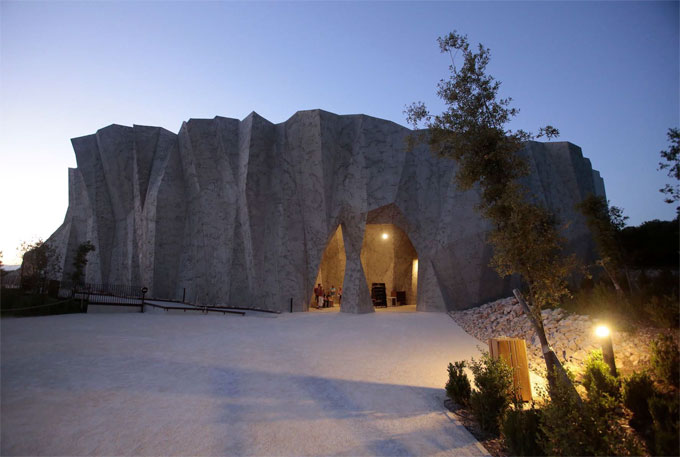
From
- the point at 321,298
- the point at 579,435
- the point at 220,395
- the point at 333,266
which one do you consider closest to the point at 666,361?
the point at 579,435

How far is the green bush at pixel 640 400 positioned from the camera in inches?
197

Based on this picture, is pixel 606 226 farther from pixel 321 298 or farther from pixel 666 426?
pixel 321 298

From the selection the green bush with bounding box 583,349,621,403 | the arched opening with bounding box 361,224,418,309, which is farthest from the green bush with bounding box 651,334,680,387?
the arched opening with bounding box 361,224,418,309

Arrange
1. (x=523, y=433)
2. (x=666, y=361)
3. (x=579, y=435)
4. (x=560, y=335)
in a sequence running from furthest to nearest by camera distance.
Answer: (x=560, y=335)
(x=666, y=361)
(x=523, y=433)
(x=579, y=435)

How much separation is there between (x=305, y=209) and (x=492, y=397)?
1776cm

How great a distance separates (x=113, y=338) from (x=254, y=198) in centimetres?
1306

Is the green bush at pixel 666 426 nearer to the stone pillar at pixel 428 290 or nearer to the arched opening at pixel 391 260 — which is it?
the stone pillar at pixel 428 290

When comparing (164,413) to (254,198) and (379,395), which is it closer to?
(379,395)

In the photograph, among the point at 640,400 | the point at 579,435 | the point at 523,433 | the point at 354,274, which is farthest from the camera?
the point at 354,274

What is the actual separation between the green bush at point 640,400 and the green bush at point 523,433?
201 centimetres

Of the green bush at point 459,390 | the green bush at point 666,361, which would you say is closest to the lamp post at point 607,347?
the green bush at point 666,361

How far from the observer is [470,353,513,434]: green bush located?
5.08m

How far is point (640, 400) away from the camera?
5105 mm

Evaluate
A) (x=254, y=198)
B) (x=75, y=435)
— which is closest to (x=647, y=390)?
(x=75, y=435)
